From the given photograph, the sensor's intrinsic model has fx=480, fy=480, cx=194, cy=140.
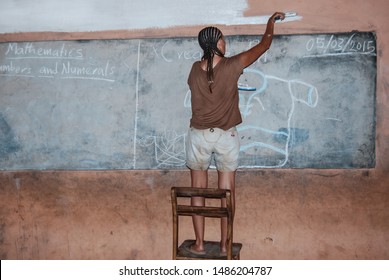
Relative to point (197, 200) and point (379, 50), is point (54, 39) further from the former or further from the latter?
point (379, 50)

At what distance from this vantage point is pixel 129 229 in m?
4.63

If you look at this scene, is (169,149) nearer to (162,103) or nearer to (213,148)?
(162,103)

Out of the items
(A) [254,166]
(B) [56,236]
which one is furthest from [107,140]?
(A) [254,166]

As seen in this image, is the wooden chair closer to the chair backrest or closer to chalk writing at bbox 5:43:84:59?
the chair backrest

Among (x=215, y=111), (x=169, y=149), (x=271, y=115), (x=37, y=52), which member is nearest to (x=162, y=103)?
(x=169, y=149)

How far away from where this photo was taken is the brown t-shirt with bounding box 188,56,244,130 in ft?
12.6

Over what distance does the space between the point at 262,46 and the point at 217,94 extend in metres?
0.60

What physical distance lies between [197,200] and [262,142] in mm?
963

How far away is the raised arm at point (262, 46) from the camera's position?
392 centimetres

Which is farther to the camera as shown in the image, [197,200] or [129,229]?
[129,229]

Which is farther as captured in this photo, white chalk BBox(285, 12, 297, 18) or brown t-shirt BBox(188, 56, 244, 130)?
white chalk BBox(285, 12, 297, 18)

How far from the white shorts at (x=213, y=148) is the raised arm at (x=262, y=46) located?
580 mm

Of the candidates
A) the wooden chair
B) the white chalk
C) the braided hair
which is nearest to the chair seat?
→ the wooden chair

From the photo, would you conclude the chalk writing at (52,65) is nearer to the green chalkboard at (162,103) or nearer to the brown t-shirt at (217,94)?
the green chalkboard at (162,103)
